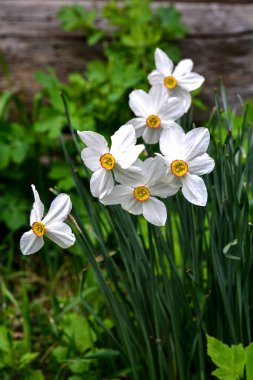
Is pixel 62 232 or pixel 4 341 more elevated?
pixel 62 232

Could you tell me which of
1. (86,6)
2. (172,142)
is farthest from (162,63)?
(86,6)

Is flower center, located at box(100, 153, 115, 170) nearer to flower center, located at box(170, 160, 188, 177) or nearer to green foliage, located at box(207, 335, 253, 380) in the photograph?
flower center, located at box(170, 160, 188, 177)

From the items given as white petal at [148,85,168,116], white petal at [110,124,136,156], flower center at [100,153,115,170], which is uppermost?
white petal at [148,85,168,116]

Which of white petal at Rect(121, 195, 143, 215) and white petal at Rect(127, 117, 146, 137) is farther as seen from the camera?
white petal at Rect(127, 117, 146, 137)

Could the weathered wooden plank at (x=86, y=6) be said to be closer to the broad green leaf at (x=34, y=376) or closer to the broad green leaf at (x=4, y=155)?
the broad green leaf at (x=4, y=155)

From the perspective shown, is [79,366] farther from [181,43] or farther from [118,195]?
[181,43]

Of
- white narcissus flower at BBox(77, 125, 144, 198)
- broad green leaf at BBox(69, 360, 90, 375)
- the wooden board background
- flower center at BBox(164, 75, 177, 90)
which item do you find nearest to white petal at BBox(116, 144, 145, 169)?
white narcissus flower at BBox(77, 125, 144, 198)
